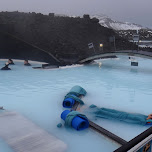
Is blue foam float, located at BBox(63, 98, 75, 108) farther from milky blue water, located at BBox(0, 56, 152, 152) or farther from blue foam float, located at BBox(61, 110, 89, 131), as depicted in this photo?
blue foam float, located at BBox(61, 110, 89, 131)

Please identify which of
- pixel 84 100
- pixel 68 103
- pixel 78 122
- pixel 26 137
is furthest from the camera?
pixel 84 100

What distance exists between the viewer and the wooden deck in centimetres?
469

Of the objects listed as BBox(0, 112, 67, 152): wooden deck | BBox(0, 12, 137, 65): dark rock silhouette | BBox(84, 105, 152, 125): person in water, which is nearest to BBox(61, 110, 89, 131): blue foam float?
BBox(0, 112, 67, 152): wooden deck

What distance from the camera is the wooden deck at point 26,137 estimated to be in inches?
185

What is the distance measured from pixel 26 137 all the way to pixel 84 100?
4.14 m

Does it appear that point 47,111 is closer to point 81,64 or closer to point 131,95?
point 131,95

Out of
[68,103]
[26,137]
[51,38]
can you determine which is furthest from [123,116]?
[51,38]

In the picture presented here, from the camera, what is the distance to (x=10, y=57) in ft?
69.8

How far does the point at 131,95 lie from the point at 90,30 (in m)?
30.7

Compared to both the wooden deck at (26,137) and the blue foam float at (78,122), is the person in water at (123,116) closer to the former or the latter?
the blue foam float at (78,122)

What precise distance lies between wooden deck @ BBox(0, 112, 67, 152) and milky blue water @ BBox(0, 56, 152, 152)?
0.72ft

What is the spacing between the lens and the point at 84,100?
28.9 ft

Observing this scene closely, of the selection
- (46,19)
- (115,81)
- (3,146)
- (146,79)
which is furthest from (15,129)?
(46,19)

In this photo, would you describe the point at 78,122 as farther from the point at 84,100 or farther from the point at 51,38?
the point at 51,38
